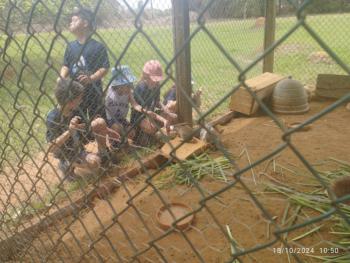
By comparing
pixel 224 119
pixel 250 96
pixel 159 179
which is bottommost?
pixel 224 119

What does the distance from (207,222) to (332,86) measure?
389 centimetres

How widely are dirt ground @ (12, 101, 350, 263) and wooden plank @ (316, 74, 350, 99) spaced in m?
1.50

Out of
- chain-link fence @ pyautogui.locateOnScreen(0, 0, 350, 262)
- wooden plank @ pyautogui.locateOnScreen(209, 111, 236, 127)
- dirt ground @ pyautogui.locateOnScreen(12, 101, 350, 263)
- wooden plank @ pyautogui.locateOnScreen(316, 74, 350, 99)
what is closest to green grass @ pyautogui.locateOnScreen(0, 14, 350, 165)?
chain-link fence @ pyautogui.locateOnScreen(0, 0, 350, 262)

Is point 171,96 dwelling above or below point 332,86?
above

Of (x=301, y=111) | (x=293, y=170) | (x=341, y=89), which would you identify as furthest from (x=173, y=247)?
(x=341, y=89)

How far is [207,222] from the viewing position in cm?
264

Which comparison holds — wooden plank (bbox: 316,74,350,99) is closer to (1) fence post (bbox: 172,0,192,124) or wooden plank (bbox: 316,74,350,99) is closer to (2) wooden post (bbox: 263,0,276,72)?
(2) wooden post (bbox: 263,0,276,72)

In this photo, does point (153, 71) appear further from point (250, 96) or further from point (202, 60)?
point (202, 60)

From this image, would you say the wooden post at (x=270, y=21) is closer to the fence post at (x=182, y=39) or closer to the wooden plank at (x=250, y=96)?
the wooden plank at (x=250, y=96)

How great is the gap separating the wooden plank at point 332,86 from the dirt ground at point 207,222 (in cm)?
150

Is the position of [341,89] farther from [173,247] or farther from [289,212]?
[173,247]

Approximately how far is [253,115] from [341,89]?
153 cm

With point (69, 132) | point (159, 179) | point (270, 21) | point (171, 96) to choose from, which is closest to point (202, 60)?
point (270, 21)

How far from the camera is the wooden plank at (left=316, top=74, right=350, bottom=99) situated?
→ 5385 mm
